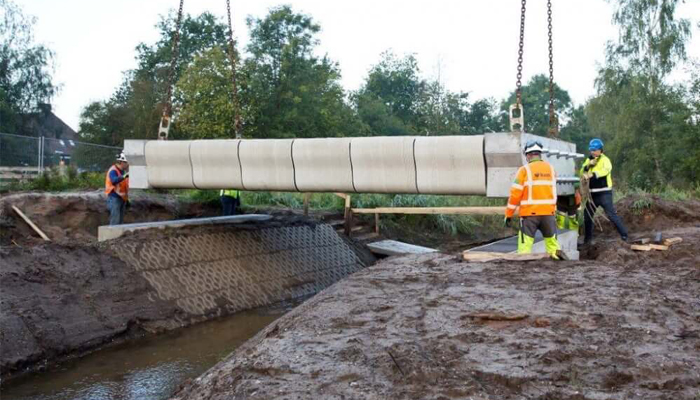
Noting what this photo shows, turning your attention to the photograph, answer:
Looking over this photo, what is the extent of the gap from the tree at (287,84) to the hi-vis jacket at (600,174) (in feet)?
68.5

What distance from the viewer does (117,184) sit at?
1417 centimetres

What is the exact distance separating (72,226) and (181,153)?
4116 millimetres

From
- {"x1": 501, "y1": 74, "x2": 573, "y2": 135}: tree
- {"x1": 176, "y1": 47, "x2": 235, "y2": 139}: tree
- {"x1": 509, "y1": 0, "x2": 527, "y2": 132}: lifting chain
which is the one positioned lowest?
{"x1": 509, "y1": 0, "x2": 527, "y2": 132}: lifting chain

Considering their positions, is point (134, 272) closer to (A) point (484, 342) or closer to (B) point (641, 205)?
(A) point (484, 342)

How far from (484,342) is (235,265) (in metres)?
8.75

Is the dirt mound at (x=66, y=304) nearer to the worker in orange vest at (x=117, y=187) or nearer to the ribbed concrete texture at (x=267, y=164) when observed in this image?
the worker in orange vest at (x=117, y=187)

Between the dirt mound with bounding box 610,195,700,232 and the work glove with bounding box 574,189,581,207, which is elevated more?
the work glove with bounding box 574,189,581,207

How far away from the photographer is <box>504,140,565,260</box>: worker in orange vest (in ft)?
32.9

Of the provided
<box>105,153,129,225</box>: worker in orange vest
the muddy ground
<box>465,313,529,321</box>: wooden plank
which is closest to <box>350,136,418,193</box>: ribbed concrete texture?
the muddy ground

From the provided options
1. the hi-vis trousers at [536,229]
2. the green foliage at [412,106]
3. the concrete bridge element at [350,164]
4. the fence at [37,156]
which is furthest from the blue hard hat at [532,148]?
the green foliage at [412,106]

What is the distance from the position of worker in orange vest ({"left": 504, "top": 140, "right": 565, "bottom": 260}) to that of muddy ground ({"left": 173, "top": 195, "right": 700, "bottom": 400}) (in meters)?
0.95

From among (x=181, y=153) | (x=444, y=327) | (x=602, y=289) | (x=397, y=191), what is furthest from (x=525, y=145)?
(x=181, y=153)

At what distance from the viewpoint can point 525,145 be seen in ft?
34.9

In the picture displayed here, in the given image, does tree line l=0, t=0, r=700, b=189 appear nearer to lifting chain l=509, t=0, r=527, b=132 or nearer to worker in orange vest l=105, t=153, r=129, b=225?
worker in orange vest l=105, t=153, r=129, b=225
